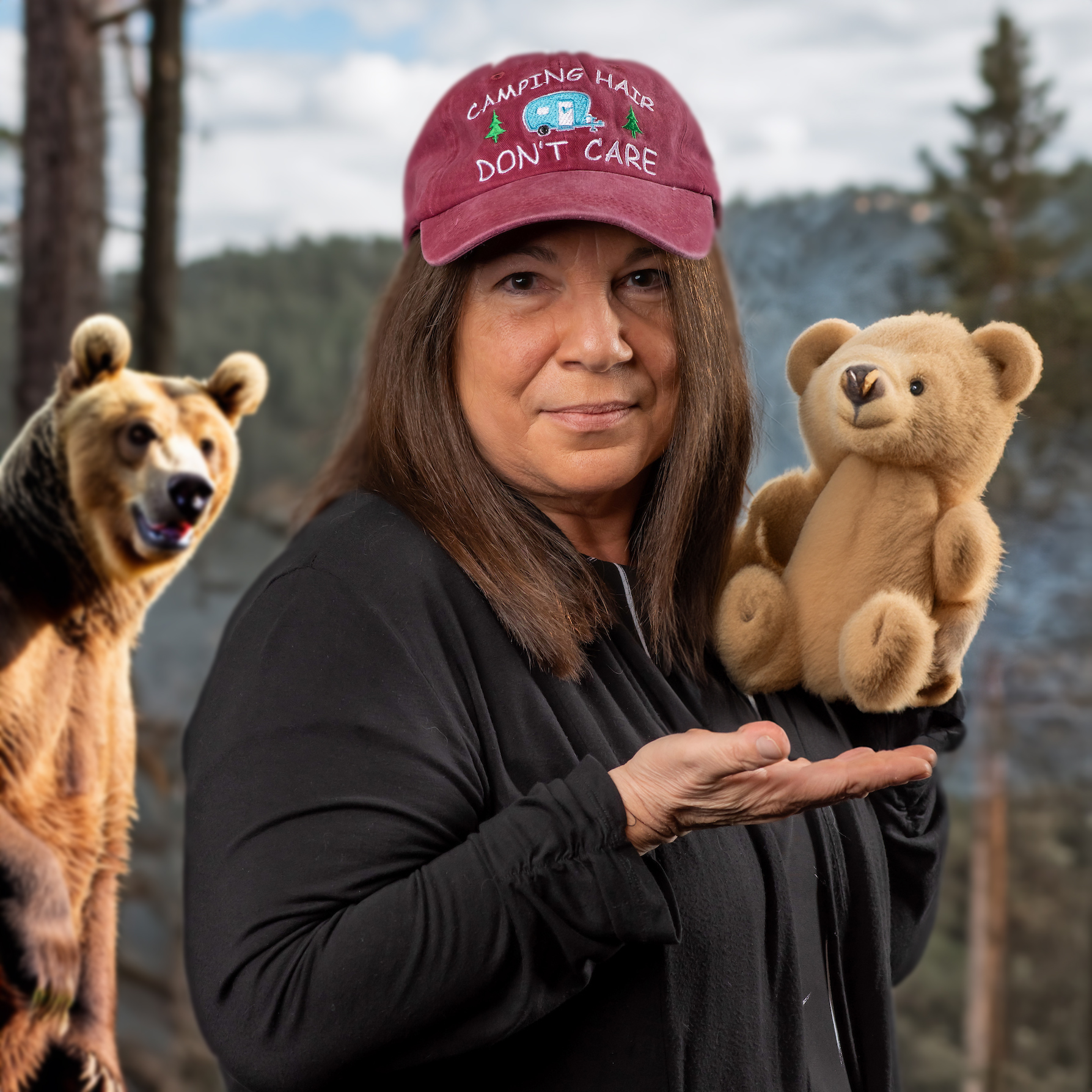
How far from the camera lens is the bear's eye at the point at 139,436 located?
3.54 feet

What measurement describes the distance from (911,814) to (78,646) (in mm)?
925

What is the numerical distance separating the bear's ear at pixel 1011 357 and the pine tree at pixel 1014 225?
61.0 inches

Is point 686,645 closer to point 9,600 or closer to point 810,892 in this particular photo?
point 810,892

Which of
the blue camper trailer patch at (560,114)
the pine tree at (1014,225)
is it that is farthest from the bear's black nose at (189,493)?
the pine tree at (1014,225)

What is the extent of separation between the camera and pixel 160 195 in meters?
1.47

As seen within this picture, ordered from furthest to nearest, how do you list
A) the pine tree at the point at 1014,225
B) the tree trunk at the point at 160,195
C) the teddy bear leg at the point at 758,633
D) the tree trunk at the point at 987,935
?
the tree trunk at the point at 987,935
the pine tree at the point at 1014,225
the tree trunk at the point at 160,195
the teddy bear leg at the point at 758,633

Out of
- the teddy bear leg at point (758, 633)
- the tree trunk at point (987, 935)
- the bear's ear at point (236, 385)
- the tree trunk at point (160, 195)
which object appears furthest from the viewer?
the tree trunk at point (987, 935)

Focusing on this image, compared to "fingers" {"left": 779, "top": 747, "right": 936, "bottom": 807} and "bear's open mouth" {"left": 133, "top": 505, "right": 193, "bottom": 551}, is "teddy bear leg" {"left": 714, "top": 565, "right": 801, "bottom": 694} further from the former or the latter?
"bear's open mouth" {"left": 133, "top": 505, "right": 193, "bottom": 551}

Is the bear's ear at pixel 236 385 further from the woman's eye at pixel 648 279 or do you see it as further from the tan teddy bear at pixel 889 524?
the tan teddy bear at pixel 889 524

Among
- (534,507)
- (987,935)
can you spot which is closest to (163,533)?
(534,507)

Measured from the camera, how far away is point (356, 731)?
785 millimetres

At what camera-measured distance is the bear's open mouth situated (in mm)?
1085

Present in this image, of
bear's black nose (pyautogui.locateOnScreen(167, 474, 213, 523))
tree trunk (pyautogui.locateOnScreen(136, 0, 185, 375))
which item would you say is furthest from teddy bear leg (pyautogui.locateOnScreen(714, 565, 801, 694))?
tree trunk (pyautogui.locateOnScreen(136, 0, 185, 375))

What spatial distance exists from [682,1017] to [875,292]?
1776mm
